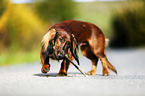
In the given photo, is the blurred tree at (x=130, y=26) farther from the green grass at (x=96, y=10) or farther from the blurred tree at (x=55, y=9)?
the green grass at (x=96, y=10)

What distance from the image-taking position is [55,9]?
135 ft

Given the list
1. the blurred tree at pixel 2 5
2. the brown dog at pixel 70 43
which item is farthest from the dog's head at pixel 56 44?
the blurred tree at pixel 2 5

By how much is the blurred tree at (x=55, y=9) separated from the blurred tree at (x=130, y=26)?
31.6 feet

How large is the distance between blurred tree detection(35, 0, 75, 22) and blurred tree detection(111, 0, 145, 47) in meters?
9.62

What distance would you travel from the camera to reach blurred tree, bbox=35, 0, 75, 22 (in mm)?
40062

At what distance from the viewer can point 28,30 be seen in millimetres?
20359

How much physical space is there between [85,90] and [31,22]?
1508cm

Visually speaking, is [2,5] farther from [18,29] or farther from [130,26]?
[130,26]

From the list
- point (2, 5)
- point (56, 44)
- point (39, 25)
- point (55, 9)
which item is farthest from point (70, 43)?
point (55, 9)

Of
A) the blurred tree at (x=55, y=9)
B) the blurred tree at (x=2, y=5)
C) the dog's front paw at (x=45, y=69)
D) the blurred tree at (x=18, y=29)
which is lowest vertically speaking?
the dog's front paw at (x=45, y=69)

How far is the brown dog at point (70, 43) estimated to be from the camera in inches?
301

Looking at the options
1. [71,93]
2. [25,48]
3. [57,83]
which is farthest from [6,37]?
[71,93]

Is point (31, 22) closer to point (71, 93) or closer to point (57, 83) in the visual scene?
point (57, 83)

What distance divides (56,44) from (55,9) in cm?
3385
